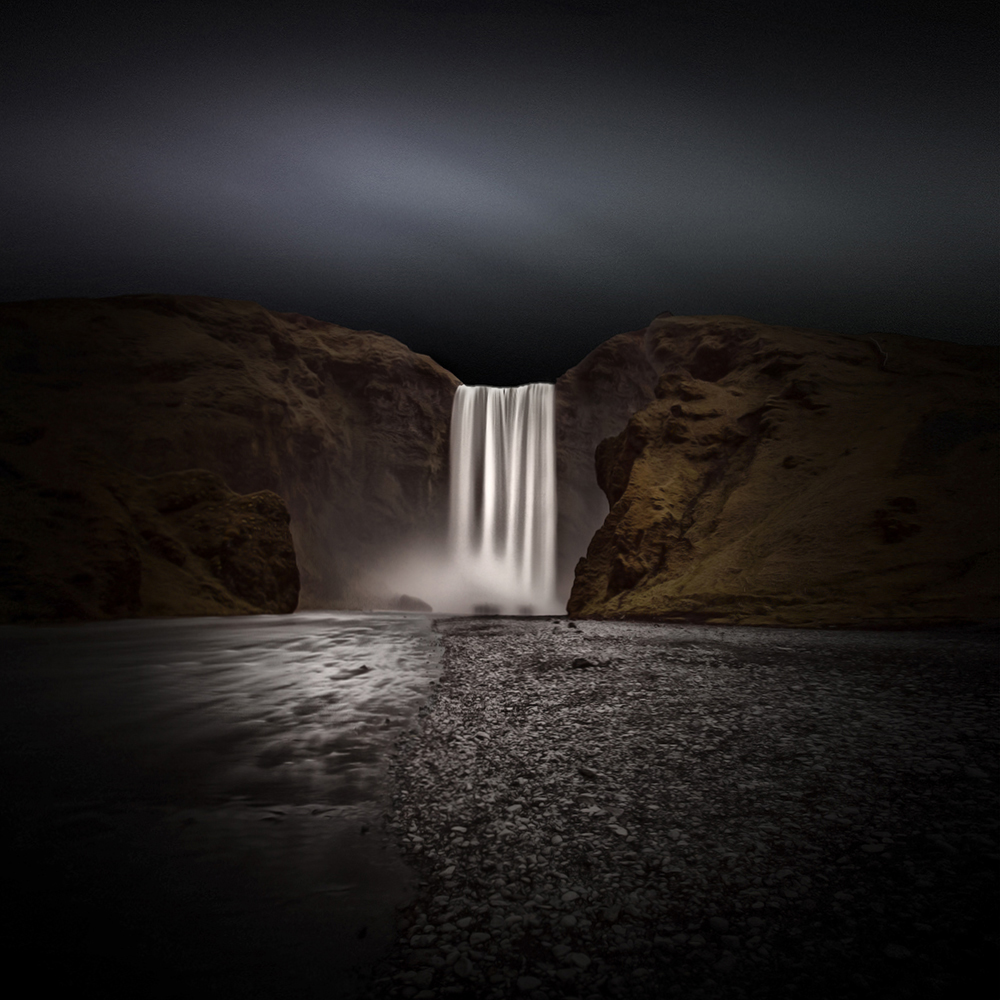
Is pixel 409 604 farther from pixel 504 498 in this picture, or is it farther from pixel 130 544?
pixel 130 544

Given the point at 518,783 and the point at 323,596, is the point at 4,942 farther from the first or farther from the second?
the point at 323,596

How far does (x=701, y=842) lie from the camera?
11.3ft

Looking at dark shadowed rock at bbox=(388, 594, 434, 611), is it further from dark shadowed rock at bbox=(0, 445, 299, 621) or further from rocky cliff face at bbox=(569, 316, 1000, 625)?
rocky cliff face at bbox=(569, 316, 1000, 625)

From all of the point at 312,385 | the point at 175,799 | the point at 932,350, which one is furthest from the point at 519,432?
the point at 175,799

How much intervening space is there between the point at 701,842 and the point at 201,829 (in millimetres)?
2951

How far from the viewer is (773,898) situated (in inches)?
114

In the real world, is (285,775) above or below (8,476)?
below

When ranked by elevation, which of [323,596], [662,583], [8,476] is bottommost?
[323,596]

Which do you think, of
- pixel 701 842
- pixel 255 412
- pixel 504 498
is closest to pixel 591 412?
pixel 504 498

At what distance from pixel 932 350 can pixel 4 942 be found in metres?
36.7

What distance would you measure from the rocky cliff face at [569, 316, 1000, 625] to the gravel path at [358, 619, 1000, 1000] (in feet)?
27.8

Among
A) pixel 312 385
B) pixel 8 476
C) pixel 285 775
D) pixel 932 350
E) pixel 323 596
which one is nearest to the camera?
pixel 285 775

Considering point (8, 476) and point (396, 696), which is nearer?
point (396, 696)

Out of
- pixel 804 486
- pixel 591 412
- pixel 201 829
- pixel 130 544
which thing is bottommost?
pixel 201 829
